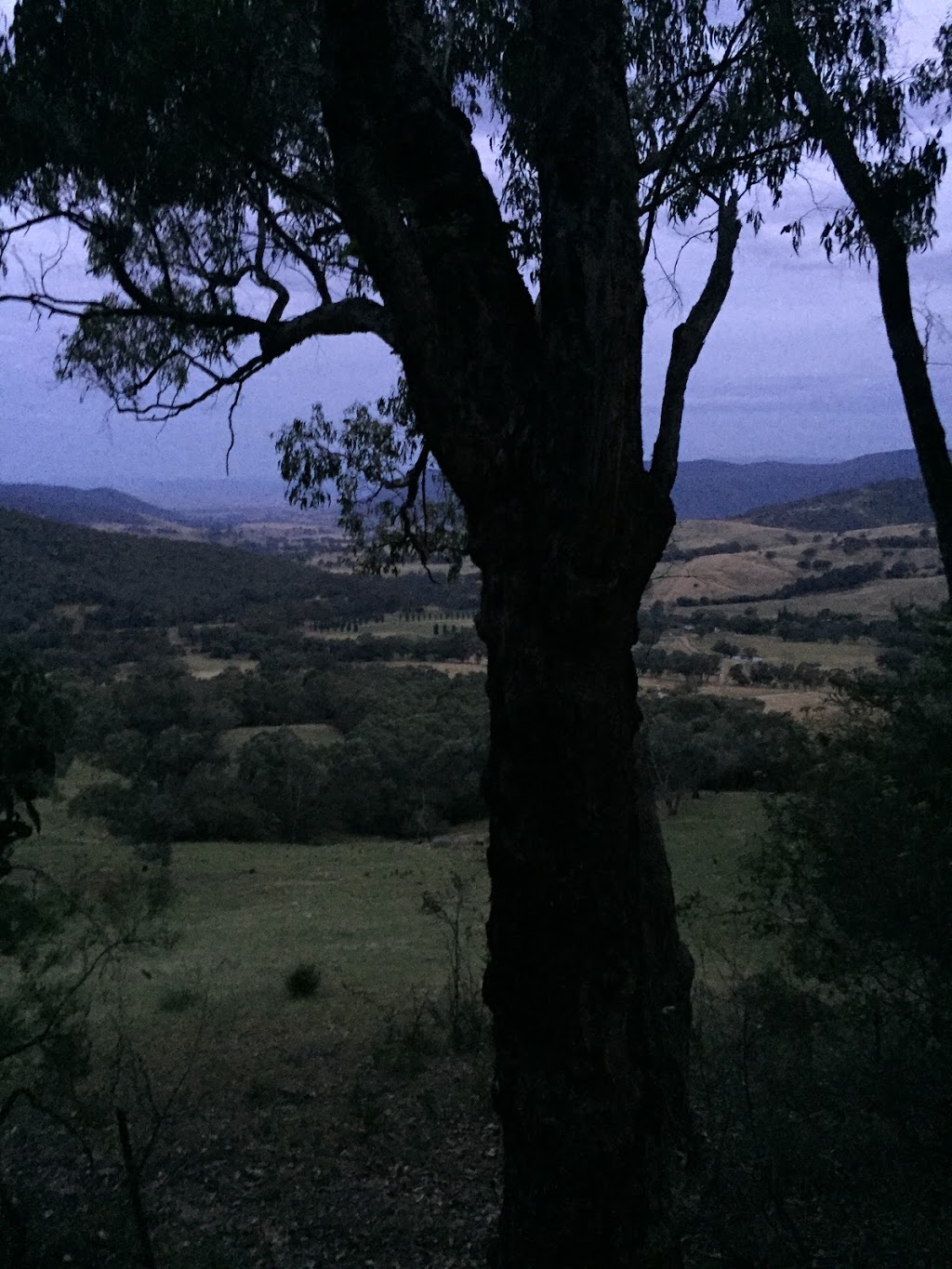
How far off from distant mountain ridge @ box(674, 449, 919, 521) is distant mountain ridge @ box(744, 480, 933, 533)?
281 cm

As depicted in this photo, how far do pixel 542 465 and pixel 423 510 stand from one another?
3.64m

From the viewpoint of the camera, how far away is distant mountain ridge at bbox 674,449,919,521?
77.1 meters

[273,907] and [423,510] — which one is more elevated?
[423,510]

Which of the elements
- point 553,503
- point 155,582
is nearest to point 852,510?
point 155,582

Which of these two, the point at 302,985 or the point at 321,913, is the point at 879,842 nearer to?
the point at 302,985

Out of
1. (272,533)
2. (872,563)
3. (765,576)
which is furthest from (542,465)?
(272,533)

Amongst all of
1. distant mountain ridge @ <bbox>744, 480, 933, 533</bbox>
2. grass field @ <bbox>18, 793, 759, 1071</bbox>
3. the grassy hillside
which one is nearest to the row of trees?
grass field @ <bbox>18, 793, 759, 1071</bbox>

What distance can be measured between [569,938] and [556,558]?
1107 millimetres

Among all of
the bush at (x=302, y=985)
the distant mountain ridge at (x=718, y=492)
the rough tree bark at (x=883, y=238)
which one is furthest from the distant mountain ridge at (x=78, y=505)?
the rough tree bark at (x=883, y=238)

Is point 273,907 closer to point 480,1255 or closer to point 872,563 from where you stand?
point 480,1255

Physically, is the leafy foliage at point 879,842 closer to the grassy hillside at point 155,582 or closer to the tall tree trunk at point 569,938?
the tall tree trunk at point 569,938

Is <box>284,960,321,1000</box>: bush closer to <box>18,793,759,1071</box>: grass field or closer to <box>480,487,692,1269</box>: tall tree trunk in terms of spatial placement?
<box>18,793,759,1071</box>: grass field

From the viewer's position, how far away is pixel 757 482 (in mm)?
97000

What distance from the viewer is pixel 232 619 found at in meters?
44.8
